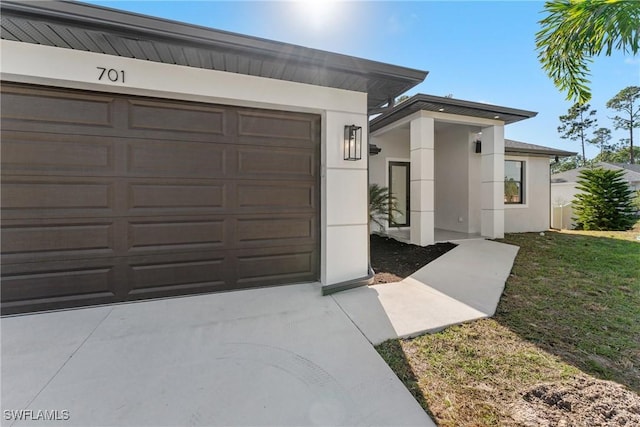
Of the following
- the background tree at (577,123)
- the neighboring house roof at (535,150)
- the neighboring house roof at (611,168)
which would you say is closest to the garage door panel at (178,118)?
the neighboring house roof at (535,150)

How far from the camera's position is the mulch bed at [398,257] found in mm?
4695

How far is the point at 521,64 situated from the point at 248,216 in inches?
283

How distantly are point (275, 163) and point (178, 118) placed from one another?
1.36 meters

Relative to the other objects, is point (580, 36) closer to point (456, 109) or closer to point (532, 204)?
point (456, 109)

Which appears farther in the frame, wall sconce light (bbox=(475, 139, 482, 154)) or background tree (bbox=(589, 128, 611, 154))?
background tree (bbox=(589, 128, 611, 154))

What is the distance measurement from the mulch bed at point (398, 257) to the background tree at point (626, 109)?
3350cm

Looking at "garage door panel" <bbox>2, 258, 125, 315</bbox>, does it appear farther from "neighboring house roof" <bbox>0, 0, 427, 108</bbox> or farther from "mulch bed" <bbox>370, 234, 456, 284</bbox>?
"mulch bed" <bbox>370, 234, 456, 284</bbox>

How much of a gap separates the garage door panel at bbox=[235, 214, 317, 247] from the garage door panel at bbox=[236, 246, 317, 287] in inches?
4.8

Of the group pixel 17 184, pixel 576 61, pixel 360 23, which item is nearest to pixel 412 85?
pixel 360 23

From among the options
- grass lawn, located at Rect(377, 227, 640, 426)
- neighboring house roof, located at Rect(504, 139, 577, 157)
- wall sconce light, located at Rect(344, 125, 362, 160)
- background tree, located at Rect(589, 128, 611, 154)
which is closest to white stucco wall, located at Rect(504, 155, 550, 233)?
neighboring house roof, located at Rect(504, 139, 577, 157)

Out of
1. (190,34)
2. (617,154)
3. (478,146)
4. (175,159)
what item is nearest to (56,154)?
(175,159)

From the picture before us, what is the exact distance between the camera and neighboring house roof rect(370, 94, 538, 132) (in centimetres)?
603

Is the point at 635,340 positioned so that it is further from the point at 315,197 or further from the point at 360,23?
the point at 360,23

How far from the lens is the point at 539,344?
8.41 feet
